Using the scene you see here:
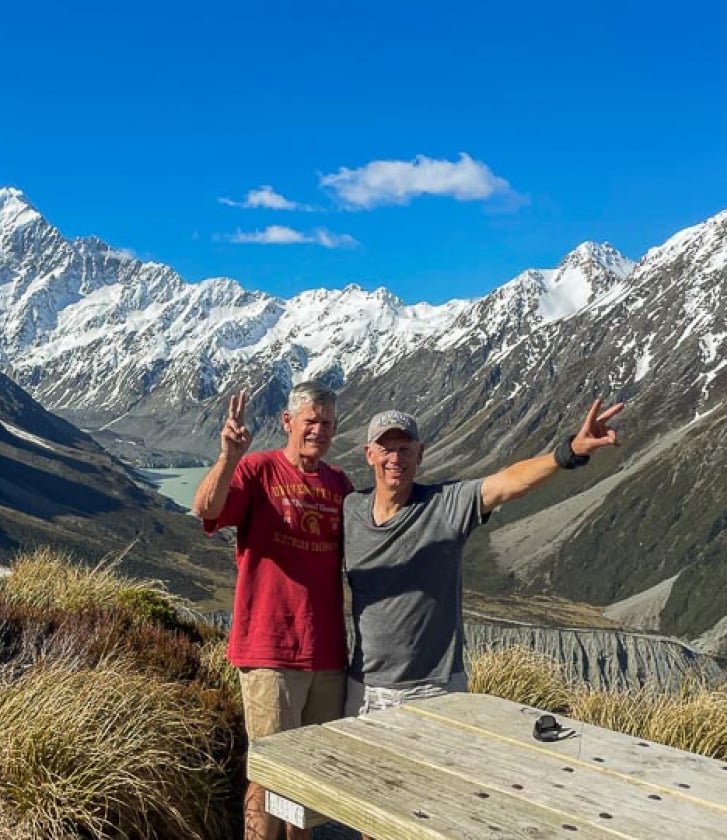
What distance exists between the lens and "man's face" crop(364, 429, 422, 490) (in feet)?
18.0

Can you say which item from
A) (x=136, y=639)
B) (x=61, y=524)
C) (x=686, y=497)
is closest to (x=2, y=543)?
(x=61, y=524)

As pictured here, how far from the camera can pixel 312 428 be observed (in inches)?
228

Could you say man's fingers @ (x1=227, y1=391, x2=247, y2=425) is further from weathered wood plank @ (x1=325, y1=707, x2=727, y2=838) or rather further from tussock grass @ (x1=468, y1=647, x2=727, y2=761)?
tussock grass @ (x1=468, y1=647, x2=727, y2=761)

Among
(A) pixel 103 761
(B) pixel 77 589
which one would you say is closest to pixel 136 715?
(A) pixel 103 761

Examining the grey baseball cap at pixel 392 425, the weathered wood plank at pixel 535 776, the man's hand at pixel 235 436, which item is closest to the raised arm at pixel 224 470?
the man's hand at pixel 235 436

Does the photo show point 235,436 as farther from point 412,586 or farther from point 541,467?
point 541,467

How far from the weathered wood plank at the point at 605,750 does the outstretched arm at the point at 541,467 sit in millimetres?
1171

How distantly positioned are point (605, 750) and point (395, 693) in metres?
1.67

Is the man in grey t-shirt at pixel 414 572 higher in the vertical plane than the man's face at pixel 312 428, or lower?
lower

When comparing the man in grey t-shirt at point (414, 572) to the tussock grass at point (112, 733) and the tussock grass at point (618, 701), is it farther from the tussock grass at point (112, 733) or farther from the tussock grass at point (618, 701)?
the tussock grass at point (618, 701)

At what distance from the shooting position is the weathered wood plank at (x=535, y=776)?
127 inches

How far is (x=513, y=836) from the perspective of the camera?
10.0ft

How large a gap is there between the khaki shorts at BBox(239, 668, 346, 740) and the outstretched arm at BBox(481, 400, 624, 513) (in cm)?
152

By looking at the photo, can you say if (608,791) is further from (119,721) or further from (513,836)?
(119,721)
